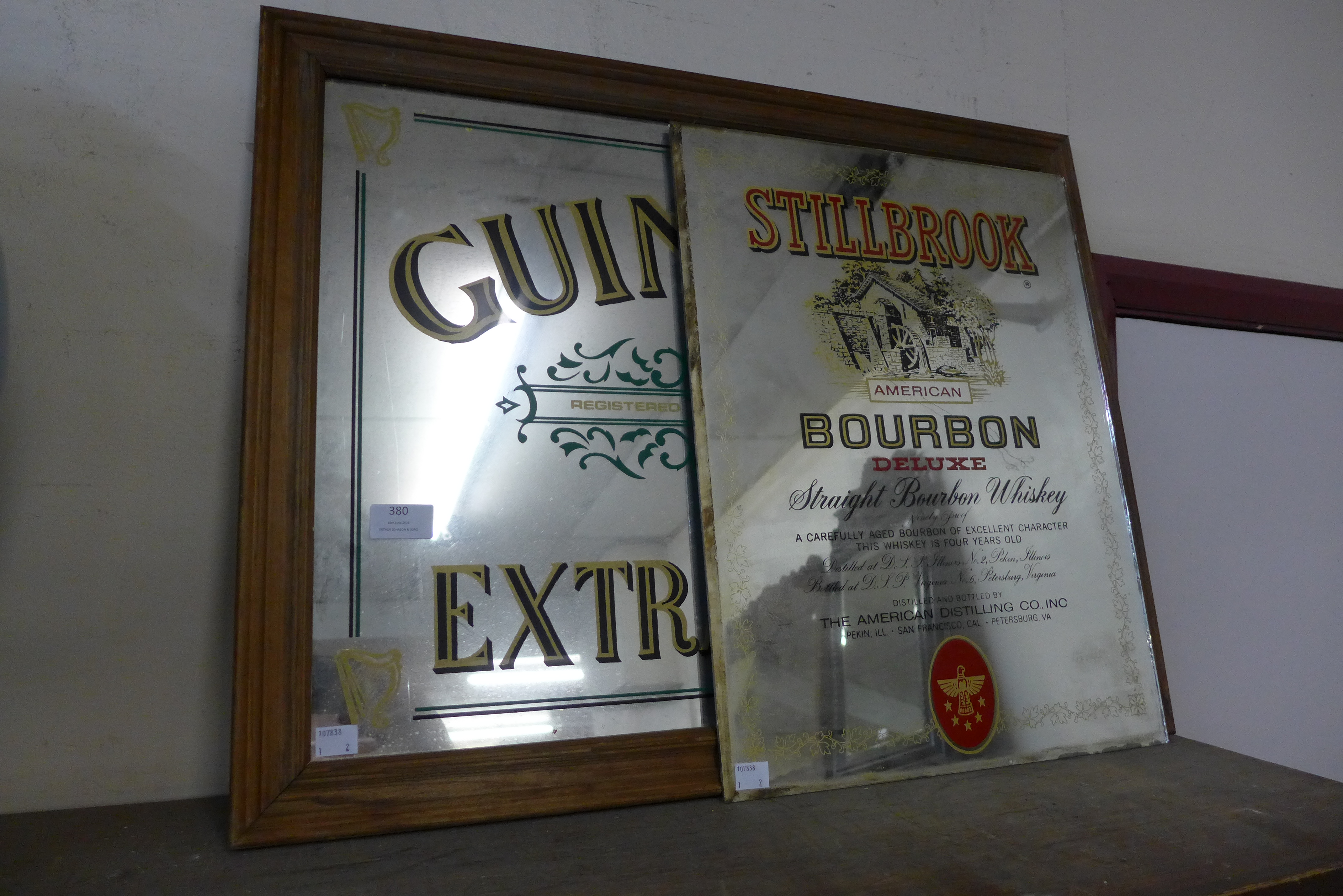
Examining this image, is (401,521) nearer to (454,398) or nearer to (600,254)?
(454,398)

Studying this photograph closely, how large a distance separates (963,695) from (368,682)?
0.82 meters

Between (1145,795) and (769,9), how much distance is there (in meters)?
1.37

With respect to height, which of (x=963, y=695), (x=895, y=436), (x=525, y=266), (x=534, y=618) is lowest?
(x=963, y=695)

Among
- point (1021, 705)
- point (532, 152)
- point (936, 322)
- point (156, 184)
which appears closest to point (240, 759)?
point (156, 184)

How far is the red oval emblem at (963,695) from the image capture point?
111cm

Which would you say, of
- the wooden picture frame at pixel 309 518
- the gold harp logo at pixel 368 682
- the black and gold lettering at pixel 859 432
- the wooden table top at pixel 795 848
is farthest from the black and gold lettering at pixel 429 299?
the wooden table top at pixel 795 848

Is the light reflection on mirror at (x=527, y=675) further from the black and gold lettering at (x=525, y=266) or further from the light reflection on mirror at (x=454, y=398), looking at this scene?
the black and gold lettering at (x=525, y=266)

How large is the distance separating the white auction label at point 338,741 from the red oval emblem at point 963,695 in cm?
77

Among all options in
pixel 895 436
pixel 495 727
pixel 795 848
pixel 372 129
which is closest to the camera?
pixel 795 848

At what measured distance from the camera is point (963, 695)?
1124 millimetres

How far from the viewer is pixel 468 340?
3.58 feet

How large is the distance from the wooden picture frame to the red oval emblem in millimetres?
336

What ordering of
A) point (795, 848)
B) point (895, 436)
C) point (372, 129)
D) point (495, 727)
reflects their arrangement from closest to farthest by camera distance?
point (795, 848), point (495, 727), point (372, 129), point (895, 436)

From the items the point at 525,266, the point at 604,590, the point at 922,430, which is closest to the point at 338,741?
the point at 604,590
